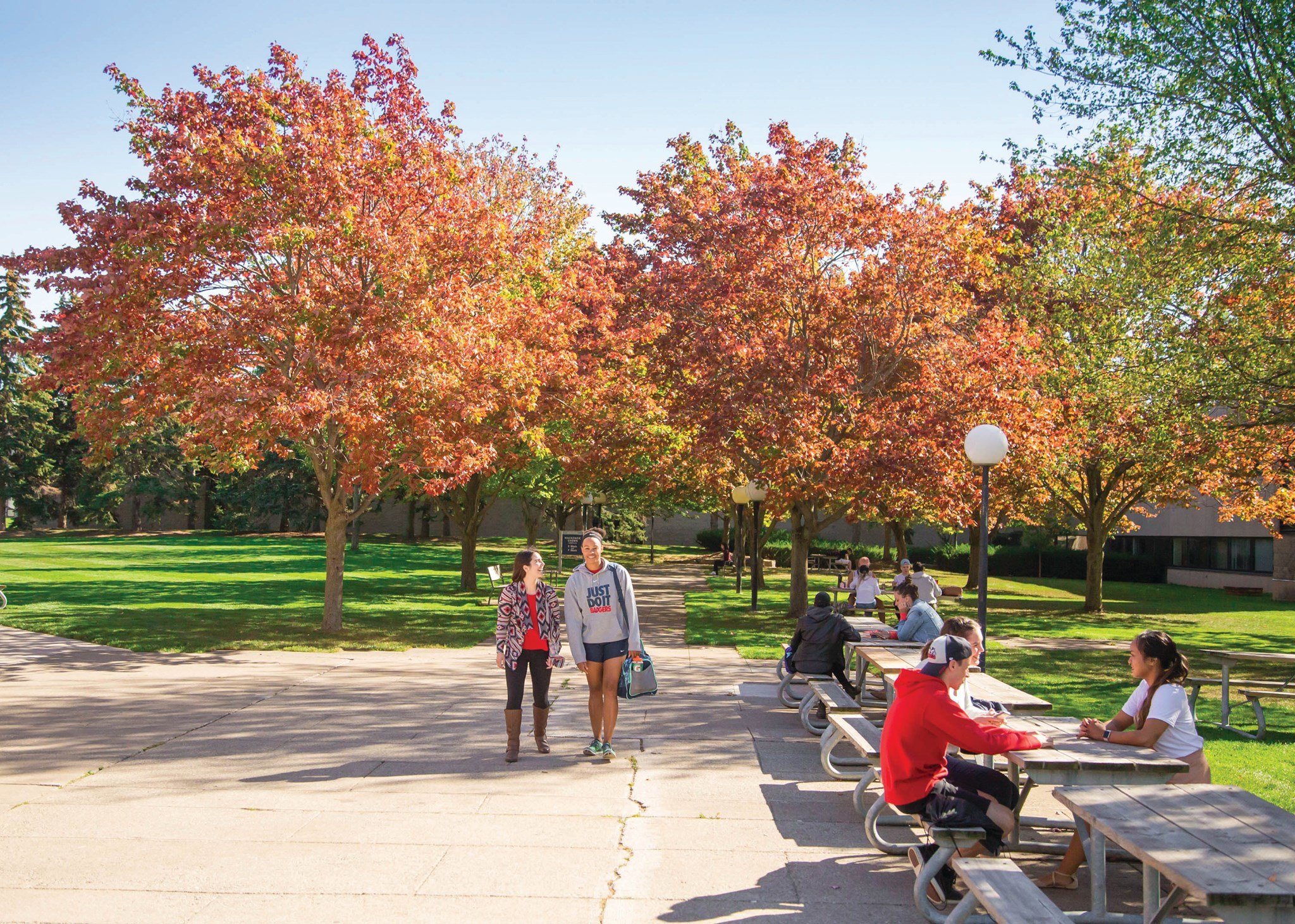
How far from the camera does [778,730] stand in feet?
32.1

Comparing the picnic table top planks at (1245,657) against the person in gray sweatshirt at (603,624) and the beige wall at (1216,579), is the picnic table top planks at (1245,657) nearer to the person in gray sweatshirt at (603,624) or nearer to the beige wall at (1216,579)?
the person in gray sweatshirt at (603,624)

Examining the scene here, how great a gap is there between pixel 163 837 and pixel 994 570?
44812 mm

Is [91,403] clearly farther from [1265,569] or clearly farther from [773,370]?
[1265,569]

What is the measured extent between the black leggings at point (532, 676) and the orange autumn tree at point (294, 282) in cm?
691

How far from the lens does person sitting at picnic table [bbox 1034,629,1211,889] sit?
220 inches

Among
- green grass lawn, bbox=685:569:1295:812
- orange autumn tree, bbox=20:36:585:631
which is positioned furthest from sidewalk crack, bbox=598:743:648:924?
orange autumn tree, bbox=20:36:585:631

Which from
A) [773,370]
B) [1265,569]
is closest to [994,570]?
[1265,569]

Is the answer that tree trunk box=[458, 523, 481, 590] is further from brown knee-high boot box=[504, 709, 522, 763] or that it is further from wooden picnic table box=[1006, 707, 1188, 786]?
wooden picnic table box=[1006, 707, 1188, 786]

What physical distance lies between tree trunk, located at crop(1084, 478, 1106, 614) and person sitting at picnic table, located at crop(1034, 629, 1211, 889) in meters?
21.7

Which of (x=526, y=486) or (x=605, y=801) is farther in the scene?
(x=526, y=486)

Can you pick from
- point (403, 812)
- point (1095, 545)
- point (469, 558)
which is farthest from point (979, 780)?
point (1095, 545)

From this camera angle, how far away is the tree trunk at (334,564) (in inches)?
679

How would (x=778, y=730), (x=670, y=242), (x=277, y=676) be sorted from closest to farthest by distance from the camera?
(x=778, y=730) < (x=277, y=676) < (x=670, y=242)

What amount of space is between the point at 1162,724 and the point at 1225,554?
37.5m
